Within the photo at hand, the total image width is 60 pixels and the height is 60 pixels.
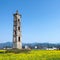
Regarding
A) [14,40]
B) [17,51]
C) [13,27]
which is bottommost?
[17,51]

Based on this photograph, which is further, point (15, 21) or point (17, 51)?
point (15, 21)

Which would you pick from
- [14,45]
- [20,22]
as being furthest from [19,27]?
[14,45]

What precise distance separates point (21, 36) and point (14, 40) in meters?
2.81

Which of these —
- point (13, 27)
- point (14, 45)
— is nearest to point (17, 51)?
point (14, 45)

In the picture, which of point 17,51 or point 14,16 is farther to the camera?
point 14,16

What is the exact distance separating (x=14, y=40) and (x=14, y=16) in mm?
7157

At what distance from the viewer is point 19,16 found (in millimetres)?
57781

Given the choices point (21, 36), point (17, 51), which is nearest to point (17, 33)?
point (21, 36)

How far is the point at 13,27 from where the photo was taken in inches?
2245

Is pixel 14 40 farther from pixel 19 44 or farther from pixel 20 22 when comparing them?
pixel 20 22

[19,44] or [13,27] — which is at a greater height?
[13,27]

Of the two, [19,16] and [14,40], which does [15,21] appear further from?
[14,40]

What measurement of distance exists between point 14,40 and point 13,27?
3.98 metres

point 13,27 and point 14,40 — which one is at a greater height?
point 13,27
